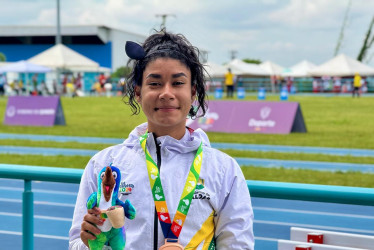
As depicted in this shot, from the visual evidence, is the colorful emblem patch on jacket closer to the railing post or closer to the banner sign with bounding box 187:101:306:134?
the railing post

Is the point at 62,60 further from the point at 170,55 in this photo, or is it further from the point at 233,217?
the point at 233,217

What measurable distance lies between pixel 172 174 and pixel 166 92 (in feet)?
0.95

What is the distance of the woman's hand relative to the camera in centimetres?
190

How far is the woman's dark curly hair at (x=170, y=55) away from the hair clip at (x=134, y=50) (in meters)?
0.05

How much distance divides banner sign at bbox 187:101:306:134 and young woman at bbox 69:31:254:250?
15007mm

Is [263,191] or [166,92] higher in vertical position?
[166,92]

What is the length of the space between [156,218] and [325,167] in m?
10.1

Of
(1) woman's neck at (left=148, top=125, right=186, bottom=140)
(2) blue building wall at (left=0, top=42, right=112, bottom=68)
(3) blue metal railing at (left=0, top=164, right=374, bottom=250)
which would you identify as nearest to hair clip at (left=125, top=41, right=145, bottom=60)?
(1) woman's neck at (left=148, top=125, right=186, bottom=140)

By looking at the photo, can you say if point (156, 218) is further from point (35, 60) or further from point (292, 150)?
point (35, 60)

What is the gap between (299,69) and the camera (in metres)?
66.8

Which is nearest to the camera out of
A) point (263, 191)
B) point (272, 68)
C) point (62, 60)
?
point (263, 191)

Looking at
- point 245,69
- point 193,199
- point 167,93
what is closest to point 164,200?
point 193,199

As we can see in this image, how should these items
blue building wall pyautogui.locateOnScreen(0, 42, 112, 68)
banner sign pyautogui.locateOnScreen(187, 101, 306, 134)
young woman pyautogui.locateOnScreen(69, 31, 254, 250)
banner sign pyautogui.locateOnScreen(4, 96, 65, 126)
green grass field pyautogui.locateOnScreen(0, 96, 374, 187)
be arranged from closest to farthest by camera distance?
1. young woman pyautogui.locateOnScreen(69, 31, 254, 250)
2. green grass field pyautogui.locateOnScreen(0, 96, 374, 187)
3. banner sign pyautogui.locateOnScreen(187, 101, 306, 134)
4. banner sign pyautogui.locateOnScreen(4, 96, 65, 126)
5. blue building wall pyautogui.locateOnScreen(0, 42, 112, 68)

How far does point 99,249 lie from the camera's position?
1974mm
